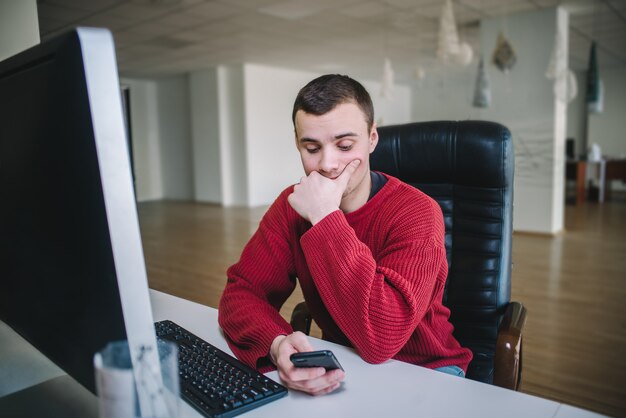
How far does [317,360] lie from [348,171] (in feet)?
1.57

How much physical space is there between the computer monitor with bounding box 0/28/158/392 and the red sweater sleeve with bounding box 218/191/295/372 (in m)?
0.44

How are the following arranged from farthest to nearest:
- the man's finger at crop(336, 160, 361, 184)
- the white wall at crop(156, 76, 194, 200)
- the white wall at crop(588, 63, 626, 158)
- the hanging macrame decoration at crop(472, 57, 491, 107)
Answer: the white wall at crop(588, 63, 626, 158) → the white wall at crop(156, 76, 194, 200) → the hanging macrame decoration at crop(472, 57, 491, 107) → the man's finger at crop(336, 160, 361, 184)

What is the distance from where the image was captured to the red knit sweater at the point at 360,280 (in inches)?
38.5

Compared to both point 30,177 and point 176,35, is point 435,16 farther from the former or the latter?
point 30,177

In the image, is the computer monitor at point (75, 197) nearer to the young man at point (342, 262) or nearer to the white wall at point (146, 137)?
the young man at point (342, 262)

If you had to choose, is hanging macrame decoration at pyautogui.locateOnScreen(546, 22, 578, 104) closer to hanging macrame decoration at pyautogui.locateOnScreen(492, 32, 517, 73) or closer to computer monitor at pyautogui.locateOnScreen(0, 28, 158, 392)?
hanging macrame decoration at pyautogui.locateOnScreen(492, 32, 517, 73)

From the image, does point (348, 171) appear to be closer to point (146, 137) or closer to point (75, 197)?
point (75, 197)

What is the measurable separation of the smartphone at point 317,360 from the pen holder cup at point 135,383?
1.11ft

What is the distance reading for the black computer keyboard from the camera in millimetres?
779

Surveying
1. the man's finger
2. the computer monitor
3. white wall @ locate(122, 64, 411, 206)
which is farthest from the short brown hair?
white wall @ locate(122, 64, 411, 206)

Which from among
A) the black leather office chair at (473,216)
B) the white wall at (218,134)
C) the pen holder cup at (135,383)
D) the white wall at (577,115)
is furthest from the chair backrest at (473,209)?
the white wall at (577,115)

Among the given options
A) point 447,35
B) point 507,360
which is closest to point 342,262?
point 507,360

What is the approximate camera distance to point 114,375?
459mm

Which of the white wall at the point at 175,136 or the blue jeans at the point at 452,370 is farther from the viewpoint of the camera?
the white wall at the point at 175,136
